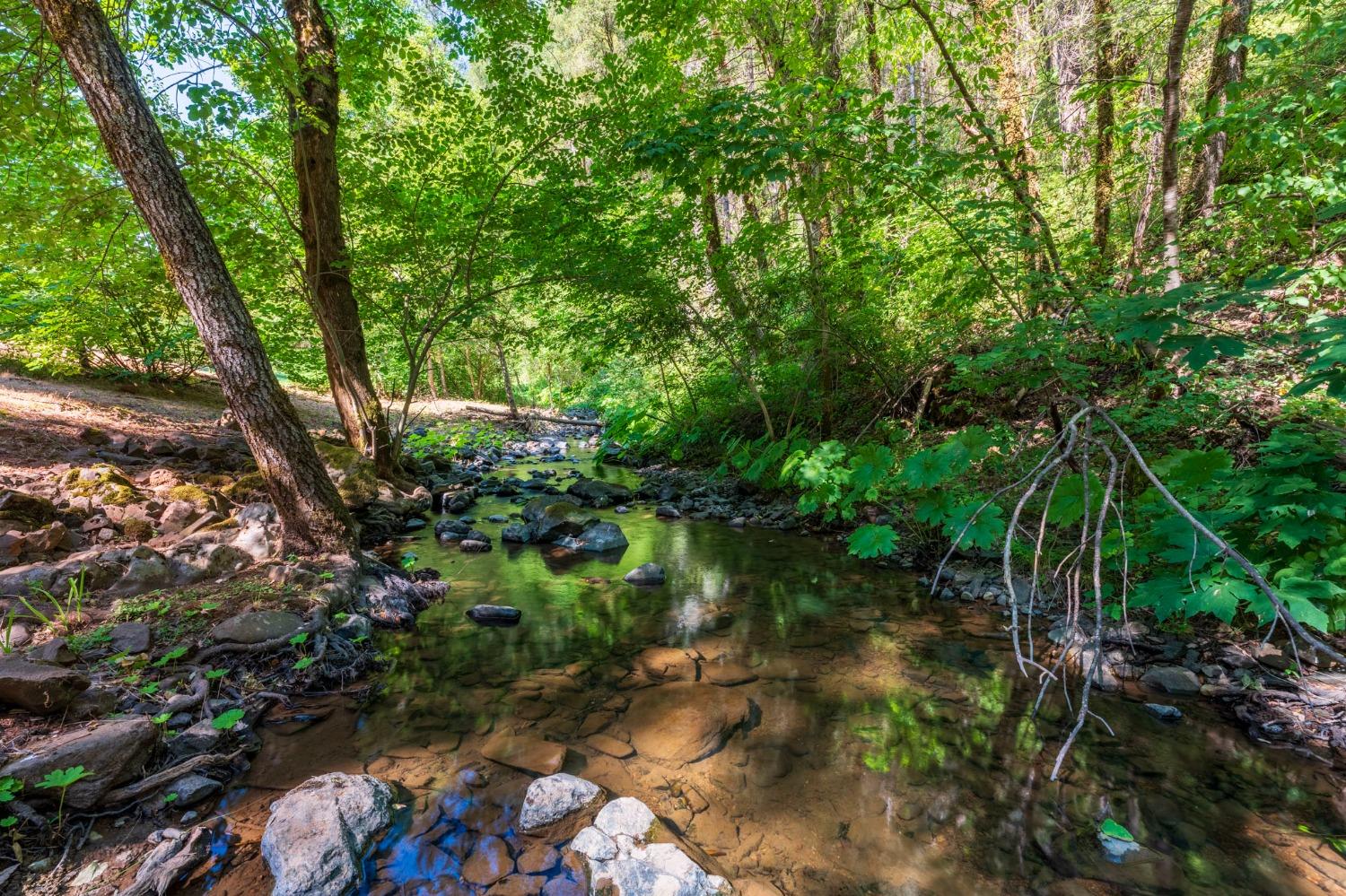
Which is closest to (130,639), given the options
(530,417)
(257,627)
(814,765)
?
(257,627)

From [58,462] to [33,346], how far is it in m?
4.36

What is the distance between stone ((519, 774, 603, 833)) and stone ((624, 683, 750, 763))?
51cm

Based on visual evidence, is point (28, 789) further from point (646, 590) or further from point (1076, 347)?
point (1076, 347)

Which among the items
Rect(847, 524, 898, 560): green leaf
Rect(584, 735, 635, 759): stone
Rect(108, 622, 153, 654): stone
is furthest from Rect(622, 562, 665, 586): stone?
Rect(108, 622, 153, 654): stone

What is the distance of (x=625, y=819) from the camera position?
99.0 inches

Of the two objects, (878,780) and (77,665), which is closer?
(878,780)

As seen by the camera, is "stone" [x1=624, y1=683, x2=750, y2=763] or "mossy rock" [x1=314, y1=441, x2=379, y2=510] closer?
"stone" [x1=624, y1=683, x2=750, y2=763]

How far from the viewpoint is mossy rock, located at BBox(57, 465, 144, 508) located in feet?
16.4

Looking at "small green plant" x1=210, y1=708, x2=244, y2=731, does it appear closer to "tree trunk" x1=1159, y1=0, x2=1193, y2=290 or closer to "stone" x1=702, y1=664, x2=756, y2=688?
"stone" x1=702, y1=664, x2=756, y2=688

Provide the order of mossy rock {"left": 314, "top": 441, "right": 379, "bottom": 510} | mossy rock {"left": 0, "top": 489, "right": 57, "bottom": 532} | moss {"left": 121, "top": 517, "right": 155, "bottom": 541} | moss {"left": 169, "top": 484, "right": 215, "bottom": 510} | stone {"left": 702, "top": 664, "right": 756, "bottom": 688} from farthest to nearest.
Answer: mossy rock {"left": 314, "top": 441, "right": 379, "bottom": 510}
moss {"left": 169, "top": 484, "right": 215, "bottom": 510}
moss {"left": 121, "top": 517, "right": 155, "bottom": 541}
mossy rock {"left": 0, "top": 489, "right": 57, "bottom": 532}
stone {"left": 702, "top": 664, "right": 756, "bottom": 688}

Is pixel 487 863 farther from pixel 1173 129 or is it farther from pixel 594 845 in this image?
pixel 1173 129

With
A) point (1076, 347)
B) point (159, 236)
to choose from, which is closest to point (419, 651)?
point (159, 236)

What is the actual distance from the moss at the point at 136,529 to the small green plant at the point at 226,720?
9.15 feet

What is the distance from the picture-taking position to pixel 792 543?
7000 millimetres
